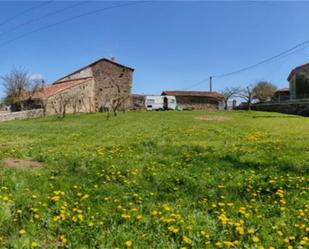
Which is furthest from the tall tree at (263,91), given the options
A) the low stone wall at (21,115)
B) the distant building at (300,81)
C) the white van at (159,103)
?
the low stone wall at (21,115)

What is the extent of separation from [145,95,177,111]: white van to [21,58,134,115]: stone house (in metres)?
3.12

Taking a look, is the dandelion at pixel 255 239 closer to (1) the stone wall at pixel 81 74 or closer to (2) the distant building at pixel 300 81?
(2) the distant building at pixel 300 81

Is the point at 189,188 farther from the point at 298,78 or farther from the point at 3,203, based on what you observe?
the point at 298,78

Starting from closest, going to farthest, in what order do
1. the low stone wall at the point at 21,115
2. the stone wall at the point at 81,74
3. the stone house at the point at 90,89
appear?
the low stone wall at the point at 21,115 < the stone house at the point at 90,89 < the stone wall at the point at 81,74

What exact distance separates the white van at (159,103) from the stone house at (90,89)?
3.12 metres

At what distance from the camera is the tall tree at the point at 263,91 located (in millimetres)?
69500

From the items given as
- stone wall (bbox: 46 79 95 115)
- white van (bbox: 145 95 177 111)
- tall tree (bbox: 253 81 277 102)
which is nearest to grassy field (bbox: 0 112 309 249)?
stone wall (bbox: 46 79 95 115)

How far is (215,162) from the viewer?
8633 mm

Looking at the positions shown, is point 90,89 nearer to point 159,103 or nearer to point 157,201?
point 159,103

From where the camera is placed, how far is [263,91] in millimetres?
70125

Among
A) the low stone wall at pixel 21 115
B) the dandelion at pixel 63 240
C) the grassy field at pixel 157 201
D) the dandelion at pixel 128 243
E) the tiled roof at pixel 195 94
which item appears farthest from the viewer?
the tiled roof at pixel 195 94

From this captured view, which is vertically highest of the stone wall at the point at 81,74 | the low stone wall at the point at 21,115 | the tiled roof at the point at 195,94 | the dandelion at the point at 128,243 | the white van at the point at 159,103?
the stone wall at the point at 81,74

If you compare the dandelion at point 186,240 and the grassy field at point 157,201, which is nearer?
the dandelion at point 186,240

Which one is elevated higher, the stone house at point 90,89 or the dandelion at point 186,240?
the stone house at point 90,89
